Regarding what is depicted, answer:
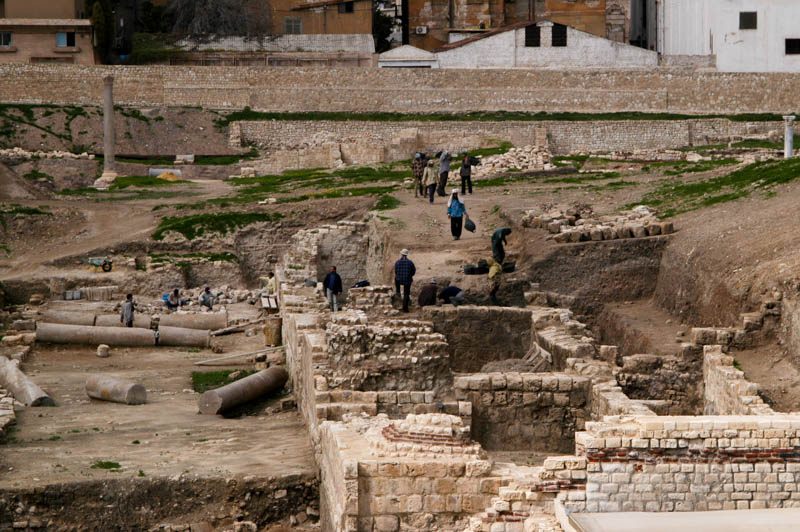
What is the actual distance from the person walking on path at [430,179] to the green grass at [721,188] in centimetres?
516

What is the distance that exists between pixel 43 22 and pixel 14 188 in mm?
22962

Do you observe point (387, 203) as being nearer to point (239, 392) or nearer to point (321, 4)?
point (239, 392)

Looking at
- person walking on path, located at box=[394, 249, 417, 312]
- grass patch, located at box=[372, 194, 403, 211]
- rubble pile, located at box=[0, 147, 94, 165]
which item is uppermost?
rubble pile, located at box=[0, 147, 94, 165]

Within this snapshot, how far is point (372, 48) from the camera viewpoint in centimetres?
7081

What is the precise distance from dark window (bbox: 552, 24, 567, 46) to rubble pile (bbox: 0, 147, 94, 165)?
21.7 metres

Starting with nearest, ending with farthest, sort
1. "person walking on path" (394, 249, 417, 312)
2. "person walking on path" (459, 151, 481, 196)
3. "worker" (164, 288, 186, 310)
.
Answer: "person walking on path" (394, 249, 417, 312)
"worker" (164, 288, 186, 310)
"person walking on path" (459, 151, 481, 196)

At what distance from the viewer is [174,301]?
33438 millimetres

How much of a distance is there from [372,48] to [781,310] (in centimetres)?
5146

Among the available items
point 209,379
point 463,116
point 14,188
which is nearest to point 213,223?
point 14,188

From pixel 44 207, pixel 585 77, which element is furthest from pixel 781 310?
pixel 585 77

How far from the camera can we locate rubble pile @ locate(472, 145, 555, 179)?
44938mm

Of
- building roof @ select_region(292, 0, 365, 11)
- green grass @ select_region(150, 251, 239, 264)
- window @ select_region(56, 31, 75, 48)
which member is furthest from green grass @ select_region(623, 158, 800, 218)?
window @ select_region(56, 31, 75, 48)

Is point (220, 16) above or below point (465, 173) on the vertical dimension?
above

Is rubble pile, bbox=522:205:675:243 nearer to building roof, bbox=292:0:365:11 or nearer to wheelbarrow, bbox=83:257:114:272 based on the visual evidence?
wheelbarrow, bbox=83:257:114:272
